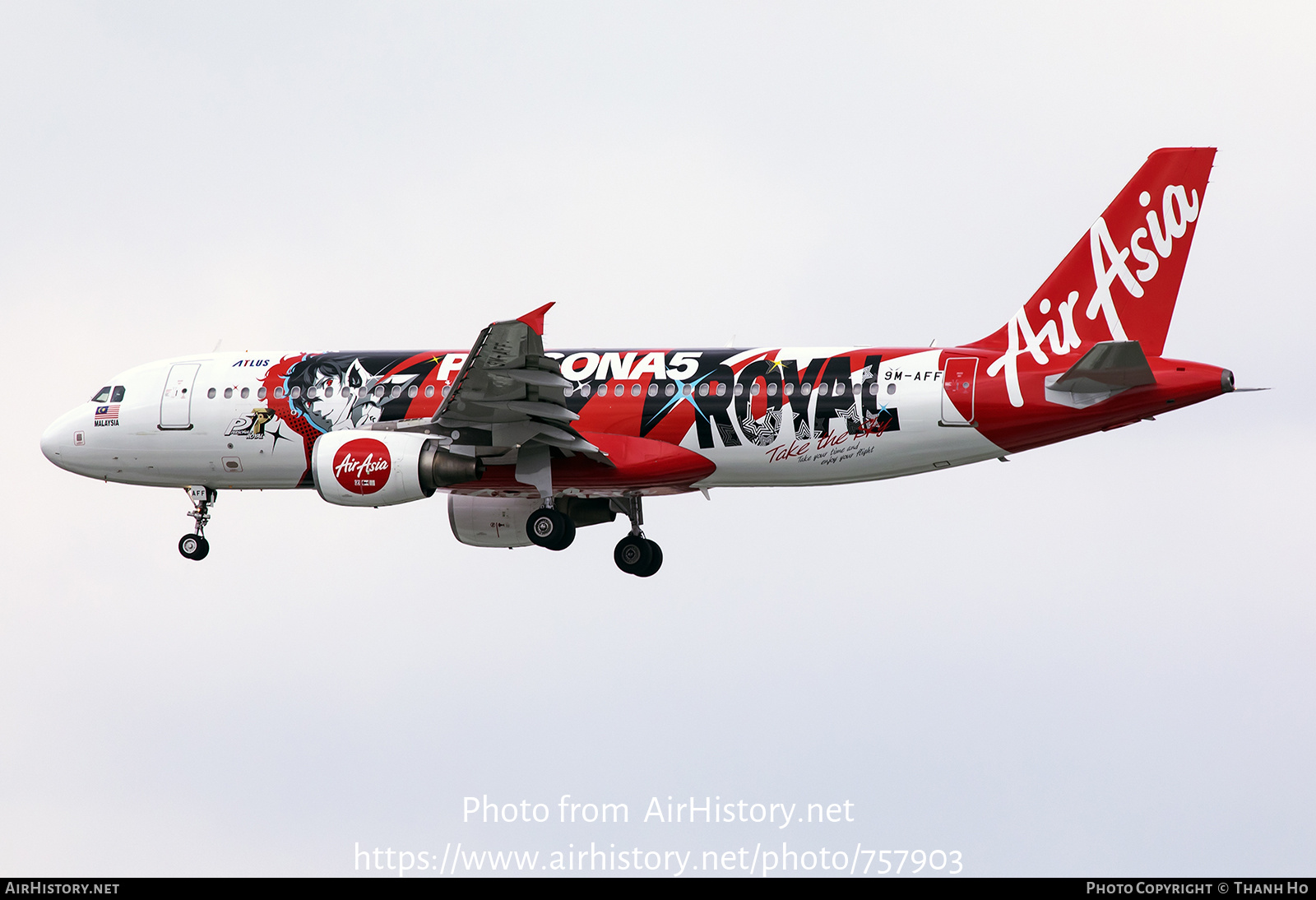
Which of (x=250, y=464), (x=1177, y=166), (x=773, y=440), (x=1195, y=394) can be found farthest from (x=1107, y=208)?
(x=250, y=464)

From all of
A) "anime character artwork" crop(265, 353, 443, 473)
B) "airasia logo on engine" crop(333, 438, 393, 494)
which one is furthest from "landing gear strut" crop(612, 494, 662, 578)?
"airasia logo on engine" crop(333, 438, 393, 494)

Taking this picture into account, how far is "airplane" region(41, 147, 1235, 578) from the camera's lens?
31.4 metres

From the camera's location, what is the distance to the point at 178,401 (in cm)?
3600

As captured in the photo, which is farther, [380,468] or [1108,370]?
[380,468]

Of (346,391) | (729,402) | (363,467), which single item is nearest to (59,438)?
(346,391)

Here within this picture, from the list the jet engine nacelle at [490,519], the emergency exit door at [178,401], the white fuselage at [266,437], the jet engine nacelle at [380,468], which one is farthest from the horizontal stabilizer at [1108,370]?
the emergency exit door at [178,401]

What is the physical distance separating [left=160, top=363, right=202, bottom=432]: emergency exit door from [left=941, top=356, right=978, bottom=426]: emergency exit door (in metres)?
16.4

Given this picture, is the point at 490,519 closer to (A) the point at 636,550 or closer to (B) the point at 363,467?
(A) the point at 636,550

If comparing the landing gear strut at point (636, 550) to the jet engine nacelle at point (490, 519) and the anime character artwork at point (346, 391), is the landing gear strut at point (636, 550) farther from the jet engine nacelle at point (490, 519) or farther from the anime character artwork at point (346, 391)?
the anime character artwork at point (346, 391)

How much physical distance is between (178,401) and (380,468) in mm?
6911

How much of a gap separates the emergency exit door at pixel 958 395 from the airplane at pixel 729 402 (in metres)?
0.04

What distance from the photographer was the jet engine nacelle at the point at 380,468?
31750 millimetres

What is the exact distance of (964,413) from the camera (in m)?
31.8

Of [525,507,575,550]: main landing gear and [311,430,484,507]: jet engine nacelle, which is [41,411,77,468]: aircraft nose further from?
[525,507,575,550]: main landing gear
